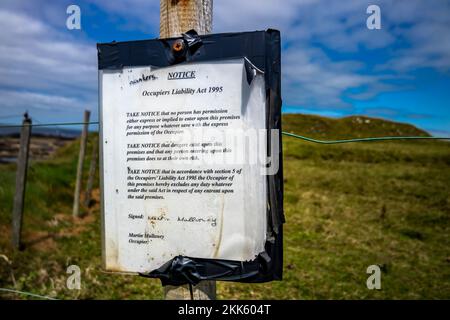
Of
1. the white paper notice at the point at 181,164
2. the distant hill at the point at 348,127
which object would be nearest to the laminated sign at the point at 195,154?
the white paper notice at the point at 181,164

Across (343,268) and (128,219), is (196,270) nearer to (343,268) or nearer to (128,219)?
(128,219)

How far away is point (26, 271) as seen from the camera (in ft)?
15.4

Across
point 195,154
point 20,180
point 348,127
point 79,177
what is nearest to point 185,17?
point 195,154

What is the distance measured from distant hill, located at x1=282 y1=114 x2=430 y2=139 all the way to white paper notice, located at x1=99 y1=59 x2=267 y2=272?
1864 cm

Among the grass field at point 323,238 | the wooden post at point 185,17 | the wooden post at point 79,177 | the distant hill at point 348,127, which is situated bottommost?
the grass field at point 323,238

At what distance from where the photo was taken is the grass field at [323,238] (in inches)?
179

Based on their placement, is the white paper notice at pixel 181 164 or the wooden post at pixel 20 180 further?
the wooden post at pixel 20 180

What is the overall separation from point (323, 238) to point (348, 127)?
1760 centimetres

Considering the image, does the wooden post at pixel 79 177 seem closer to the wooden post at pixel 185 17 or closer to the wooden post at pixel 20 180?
the wooden post at pixel 20 180

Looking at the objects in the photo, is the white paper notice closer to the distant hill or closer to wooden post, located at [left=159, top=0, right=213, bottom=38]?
wooden post, located at [left=159, top=0, right=213, bottom=38]

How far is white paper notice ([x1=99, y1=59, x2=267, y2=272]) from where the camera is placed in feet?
5.41

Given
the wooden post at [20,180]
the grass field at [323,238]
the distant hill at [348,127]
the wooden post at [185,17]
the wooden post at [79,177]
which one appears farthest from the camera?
the distant hill at [348,127]
